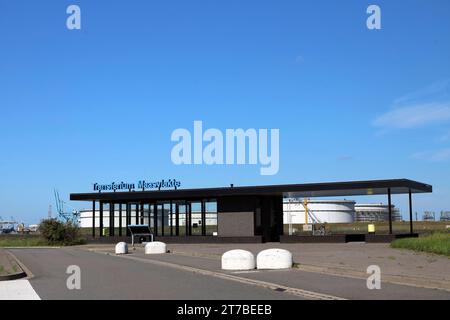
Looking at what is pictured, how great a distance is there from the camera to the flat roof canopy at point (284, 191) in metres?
38.8

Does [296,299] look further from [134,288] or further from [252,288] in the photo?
[134,288]

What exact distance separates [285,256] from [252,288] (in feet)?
18.4

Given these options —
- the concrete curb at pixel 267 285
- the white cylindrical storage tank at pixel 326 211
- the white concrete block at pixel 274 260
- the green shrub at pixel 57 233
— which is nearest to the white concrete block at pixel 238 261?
the white concrete block at pixel 274 260

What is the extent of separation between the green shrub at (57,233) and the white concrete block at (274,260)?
112ft

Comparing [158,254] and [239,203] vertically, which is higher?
[239,203]

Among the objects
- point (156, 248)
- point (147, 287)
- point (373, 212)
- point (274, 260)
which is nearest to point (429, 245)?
point (274, 260)

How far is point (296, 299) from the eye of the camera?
1255 centimetres

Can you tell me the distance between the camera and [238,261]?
20.1m

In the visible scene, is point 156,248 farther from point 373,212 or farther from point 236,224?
Result: point 373,212

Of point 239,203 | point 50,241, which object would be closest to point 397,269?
point 239,203

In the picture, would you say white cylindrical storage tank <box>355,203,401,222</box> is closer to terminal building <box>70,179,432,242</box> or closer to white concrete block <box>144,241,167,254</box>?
terminal building <box>70,179,432,242</box>

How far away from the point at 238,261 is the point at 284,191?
21.5m

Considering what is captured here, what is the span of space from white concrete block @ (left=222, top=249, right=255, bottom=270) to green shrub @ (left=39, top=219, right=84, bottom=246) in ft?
110

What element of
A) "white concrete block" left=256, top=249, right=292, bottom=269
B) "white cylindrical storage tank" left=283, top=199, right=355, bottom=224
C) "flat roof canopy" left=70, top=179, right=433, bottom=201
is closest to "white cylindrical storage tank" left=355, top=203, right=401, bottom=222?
"white cylindrical storage tank" left=283, top=199, right=355, bottom=224
